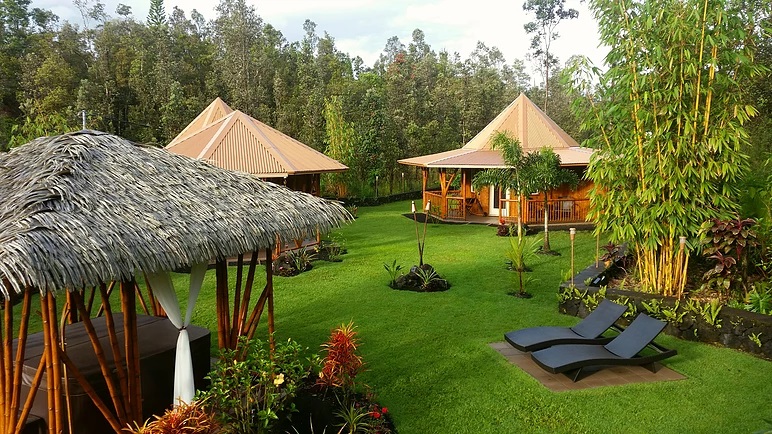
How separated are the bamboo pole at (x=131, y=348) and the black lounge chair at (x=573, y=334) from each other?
4.09 m

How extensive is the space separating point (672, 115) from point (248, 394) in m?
6.55

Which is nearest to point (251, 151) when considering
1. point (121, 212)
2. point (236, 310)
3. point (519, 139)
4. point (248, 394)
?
point (519, 139)

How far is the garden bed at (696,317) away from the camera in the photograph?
6363 mm

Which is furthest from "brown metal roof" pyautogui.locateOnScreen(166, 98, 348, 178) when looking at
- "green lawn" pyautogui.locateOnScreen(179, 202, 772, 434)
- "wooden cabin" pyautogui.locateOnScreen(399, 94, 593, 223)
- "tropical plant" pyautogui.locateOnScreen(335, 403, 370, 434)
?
"tropical plant" pyautogui.locateOnScreen(335, 403, 370, 434)

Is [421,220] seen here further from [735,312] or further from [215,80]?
[215,80]

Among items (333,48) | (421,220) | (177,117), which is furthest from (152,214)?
(333,48)

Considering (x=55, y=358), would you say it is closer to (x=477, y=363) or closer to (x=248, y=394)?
(x=248, y=394)

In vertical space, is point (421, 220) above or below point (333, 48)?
below

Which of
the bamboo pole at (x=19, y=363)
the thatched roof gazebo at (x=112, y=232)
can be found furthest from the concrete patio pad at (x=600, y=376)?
the bamboo pole at (x=19, y=363)

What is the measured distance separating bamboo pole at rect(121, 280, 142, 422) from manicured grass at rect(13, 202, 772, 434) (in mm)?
2298

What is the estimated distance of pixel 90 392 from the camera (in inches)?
154

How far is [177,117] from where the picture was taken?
27031 mm

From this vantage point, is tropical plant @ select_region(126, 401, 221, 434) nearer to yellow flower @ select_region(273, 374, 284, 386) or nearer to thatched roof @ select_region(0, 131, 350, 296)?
yellow flower @ select_region(273, 374, 284, 386)

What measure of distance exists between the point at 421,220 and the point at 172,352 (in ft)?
47.0
